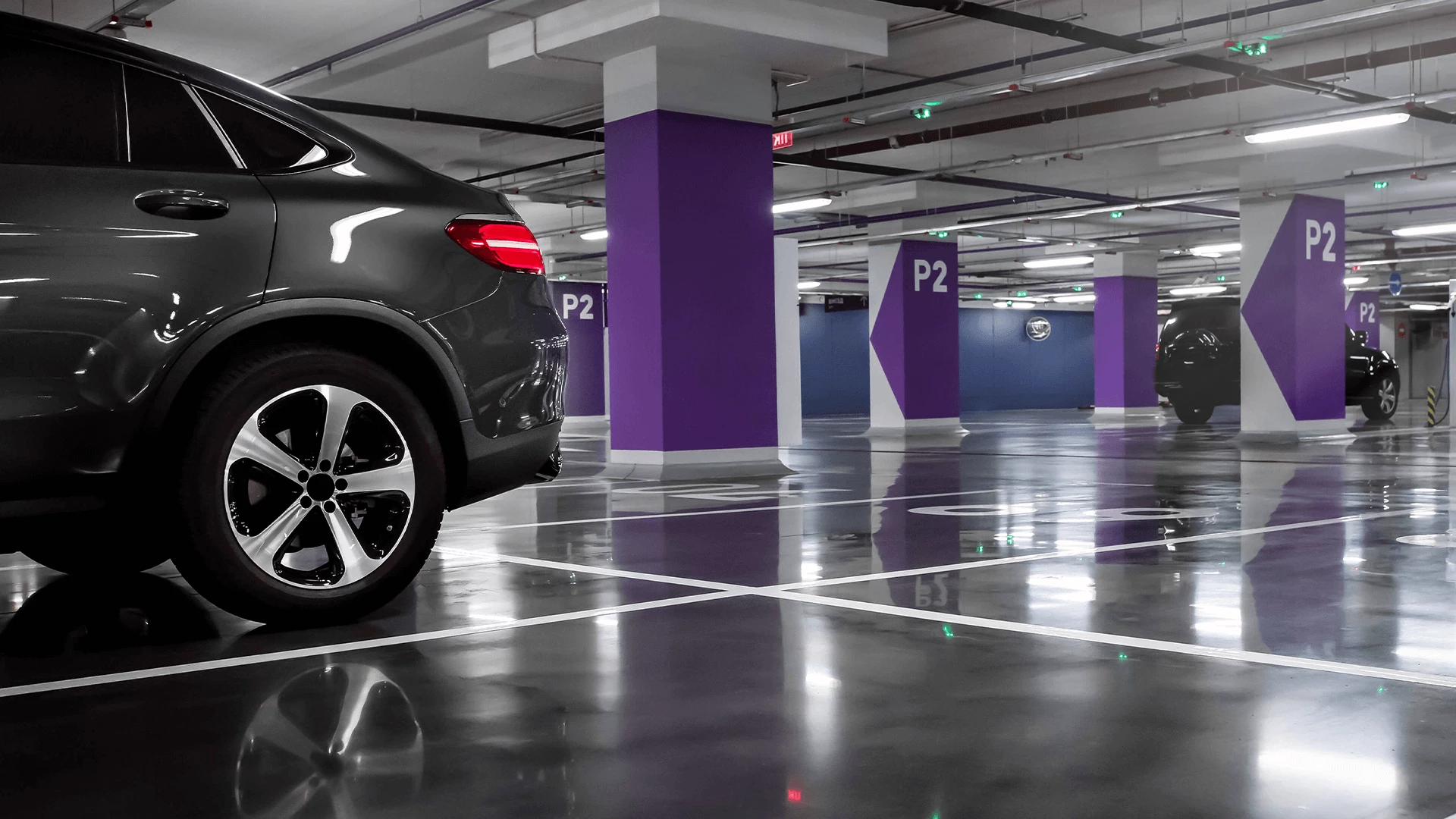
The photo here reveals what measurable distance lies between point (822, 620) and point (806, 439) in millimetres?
15721

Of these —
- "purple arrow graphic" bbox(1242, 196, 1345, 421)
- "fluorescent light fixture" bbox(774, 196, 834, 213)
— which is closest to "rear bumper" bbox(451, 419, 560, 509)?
"fluorescent light fixture" bbox(774, 196, 834, 213)

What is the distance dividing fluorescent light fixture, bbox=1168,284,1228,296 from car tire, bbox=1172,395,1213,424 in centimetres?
1946

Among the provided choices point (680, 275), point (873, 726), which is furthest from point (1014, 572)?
point (680, 275)

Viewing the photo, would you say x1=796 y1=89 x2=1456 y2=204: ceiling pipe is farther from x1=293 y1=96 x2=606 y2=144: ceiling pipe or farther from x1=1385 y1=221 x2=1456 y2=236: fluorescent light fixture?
x1=1385 y1=221 x2=1456 y2=236: fluorescent light fixture

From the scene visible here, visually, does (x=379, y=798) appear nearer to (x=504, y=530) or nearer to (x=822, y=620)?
(x=822, y=620)

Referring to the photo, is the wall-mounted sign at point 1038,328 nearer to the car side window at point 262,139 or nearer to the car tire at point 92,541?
the car tire at point 92,541

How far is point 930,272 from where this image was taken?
22.8m

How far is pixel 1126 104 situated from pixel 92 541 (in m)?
13.2

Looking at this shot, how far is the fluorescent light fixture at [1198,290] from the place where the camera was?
136ft

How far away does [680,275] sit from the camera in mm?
10633

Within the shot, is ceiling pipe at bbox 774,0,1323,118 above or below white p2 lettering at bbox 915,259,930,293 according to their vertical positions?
above

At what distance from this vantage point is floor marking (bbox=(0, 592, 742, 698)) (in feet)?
9.36

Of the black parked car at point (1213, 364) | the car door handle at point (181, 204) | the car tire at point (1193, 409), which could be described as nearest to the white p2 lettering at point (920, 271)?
the black parked car at point (1213, 364)

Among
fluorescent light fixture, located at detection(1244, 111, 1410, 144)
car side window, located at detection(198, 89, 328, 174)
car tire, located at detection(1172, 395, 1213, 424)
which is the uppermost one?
fluorescent light fixture, located at detection(1244, 111, 1410, 144)
